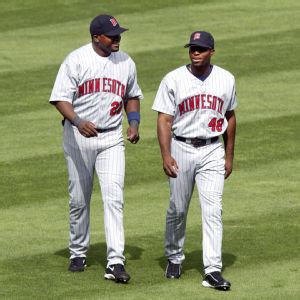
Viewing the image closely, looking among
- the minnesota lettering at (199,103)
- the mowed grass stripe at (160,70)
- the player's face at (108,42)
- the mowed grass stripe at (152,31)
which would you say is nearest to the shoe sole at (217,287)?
the minnesota lettering at (199,103)

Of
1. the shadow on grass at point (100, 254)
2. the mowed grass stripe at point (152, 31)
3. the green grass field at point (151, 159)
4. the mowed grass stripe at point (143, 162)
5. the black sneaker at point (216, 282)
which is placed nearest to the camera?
the black sneaker at point (216, 282)

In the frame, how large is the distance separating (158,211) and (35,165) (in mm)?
2113

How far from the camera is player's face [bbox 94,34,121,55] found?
983 cm

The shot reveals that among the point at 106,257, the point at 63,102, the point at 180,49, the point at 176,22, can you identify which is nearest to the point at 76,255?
the point at 106,257

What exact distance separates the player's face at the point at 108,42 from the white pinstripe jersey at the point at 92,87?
0.30ft

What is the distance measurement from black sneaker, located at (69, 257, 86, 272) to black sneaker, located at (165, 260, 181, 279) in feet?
2.32

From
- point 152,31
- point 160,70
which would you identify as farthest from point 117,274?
point 152,31

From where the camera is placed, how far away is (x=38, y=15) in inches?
768

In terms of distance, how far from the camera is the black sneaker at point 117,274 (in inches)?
371

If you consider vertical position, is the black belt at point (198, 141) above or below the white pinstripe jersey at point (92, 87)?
below

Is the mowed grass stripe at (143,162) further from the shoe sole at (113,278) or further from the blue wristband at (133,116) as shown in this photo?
the shoe sole at (113,278)

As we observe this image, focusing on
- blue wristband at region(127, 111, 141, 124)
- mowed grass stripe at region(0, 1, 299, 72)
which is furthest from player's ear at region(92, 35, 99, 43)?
mowed grass stripe at region(0, 1, 299, 72)

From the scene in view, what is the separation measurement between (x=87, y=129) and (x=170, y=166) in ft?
2.29

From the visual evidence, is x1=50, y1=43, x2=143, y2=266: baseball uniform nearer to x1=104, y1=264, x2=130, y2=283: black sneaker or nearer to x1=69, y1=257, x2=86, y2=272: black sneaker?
x1=69, y1=257, x2=86, y2=272: black sneaker
